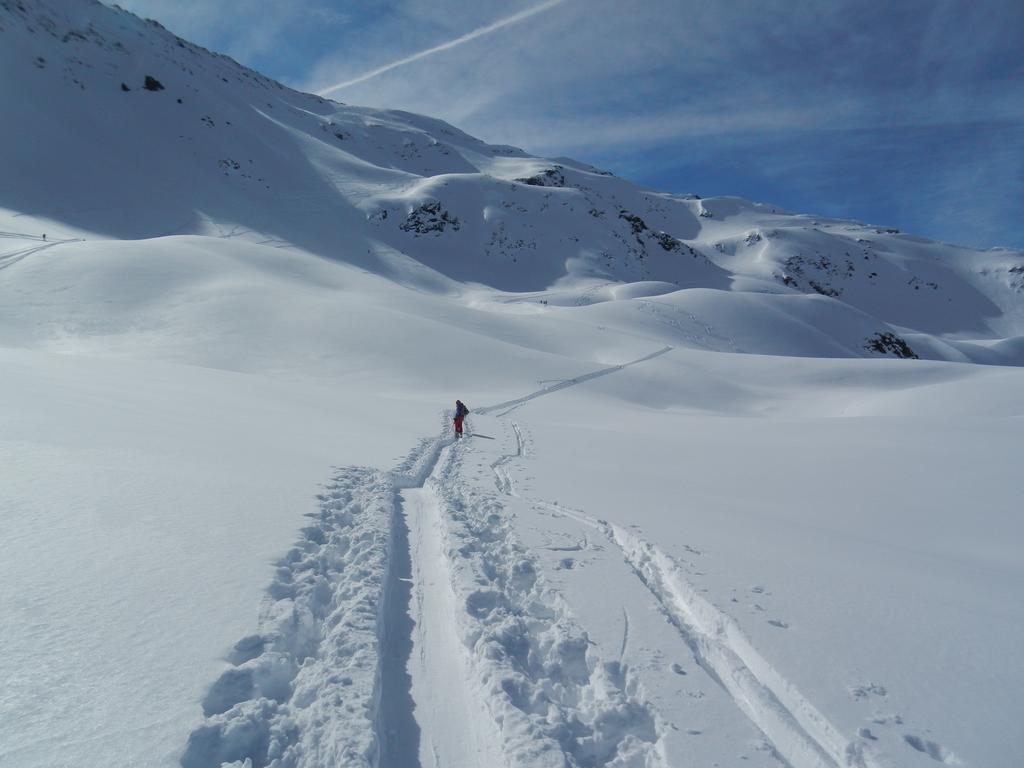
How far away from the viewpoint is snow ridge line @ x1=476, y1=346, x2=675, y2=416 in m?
19.0

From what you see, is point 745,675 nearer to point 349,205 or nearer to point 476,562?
point 476,562

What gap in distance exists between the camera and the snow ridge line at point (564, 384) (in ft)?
62.5

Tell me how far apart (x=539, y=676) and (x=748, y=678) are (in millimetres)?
1407

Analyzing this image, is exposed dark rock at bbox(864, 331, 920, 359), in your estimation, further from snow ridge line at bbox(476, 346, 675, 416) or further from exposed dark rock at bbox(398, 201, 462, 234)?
exposed dark rock at bbox(398, 201, 462, 234)

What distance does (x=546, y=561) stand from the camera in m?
5.70

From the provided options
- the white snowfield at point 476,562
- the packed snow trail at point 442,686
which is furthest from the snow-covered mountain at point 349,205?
the packed snow trail at point 442,686

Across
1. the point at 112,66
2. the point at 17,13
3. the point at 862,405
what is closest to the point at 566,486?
the point at 862,405

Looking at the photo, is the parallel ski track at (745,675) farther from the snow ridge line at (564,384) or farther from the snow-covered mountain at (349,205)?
the snow-covered mountain at (349,205)

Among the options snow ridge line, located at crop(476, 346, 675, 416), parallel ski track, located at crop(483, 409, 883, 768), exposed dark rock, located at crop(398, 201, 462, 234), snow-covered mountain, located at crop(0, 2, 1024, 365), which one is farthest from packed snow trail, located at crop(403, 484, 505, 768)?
exposed dark rock, located at crop(398, 201, 462, 234)

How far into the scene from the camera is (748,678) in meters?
3.87

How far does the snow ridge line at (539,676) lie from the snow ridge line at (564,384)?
1280 centimetres

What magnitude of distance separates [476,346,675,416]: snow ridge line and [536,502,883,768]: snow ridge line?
12843 millimetres

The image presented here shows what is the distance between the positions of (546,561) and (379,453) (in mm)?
5348

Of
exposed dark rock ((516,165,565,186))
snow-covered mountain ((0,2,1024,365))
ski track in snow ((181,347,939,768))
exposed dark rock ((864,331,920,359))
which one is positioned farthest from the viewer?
exposed dark rock ((516,165,565,186))
